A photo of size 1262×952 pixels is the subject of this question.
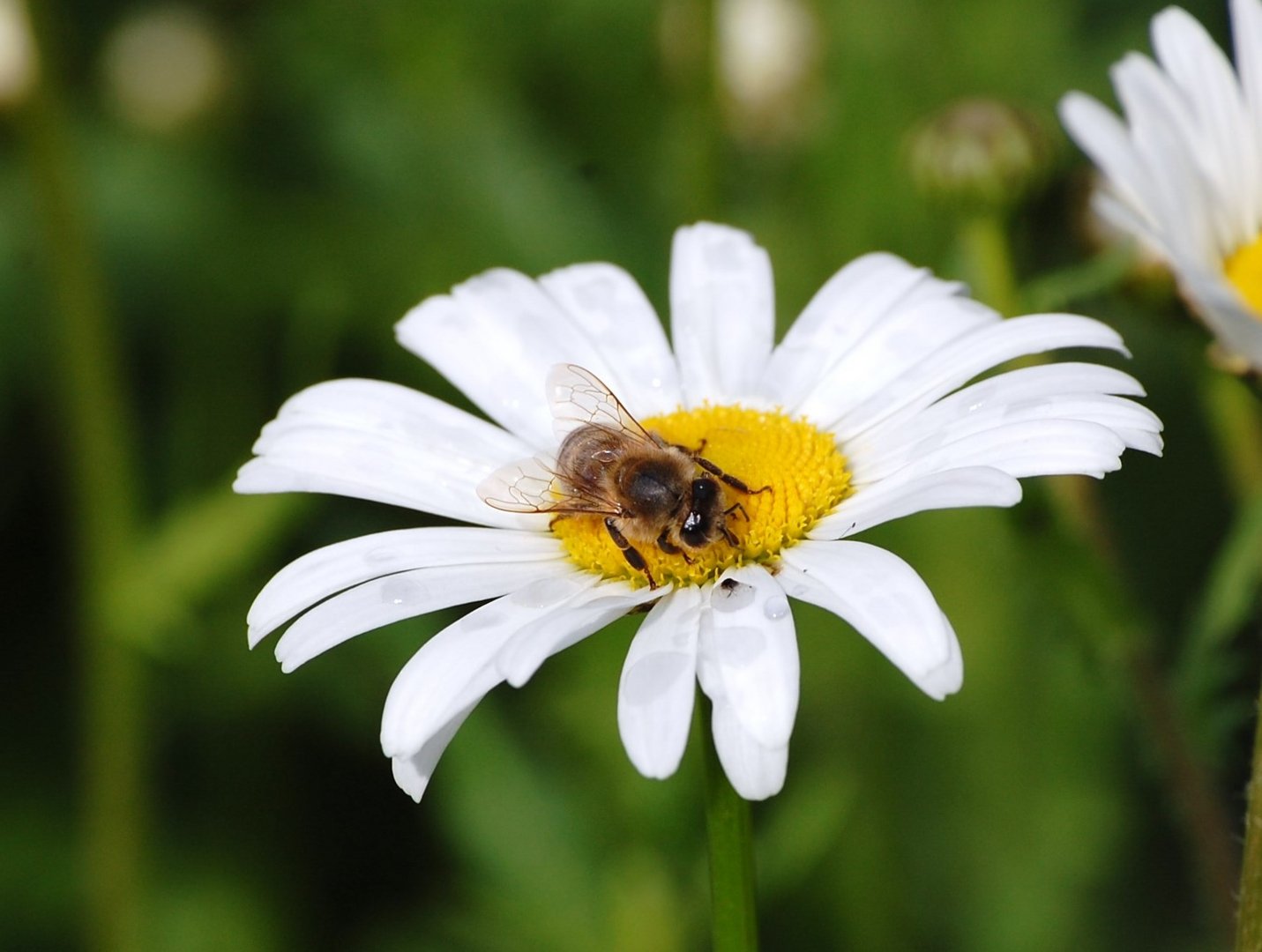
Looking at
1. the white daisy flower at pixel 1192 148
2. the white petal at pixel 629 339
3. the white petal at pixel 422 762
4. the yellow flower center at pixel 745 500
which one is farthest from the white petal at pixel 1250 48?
the white petal at pixel 422 762

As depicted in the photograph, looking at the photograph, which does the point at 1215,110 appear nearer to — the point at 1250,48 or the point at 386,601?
the point at 1250,48

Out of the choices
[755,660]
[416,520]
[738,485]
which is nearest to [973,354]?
[738,485]

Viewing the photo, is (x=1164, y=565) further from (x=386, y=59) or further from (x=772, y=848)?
(x=386, y=59)

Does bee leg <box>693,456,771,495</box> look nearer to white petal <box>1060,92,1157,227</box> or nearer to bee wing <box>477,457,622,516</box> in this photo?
bee wing <box>477,457,622,516</box>

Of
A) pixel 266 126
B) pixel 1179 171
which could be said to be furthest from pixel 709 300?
pixel 266 126

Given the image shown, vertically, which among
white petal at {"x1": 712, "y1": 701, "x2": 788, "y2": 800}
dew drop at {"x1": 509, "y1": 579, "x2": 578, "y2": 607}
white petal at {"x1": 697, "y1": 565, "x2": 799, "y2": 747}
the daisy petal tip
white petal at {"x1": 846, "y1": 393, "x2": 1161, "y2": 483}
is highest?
white petal at {"x1": 846, "y1": 393, "x2": 1161, "y2": 483}

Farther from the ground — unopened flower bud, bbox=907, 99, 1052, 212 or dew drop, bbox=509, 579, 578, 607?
unopened flower bud, bbox=907, 99, 1052, 212

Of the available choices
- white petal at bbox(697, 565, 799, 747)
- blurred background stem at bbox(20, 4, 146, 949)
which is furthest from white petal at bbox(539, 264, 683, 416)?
blurred background stem at bbox(20, 4, 146, 949)
